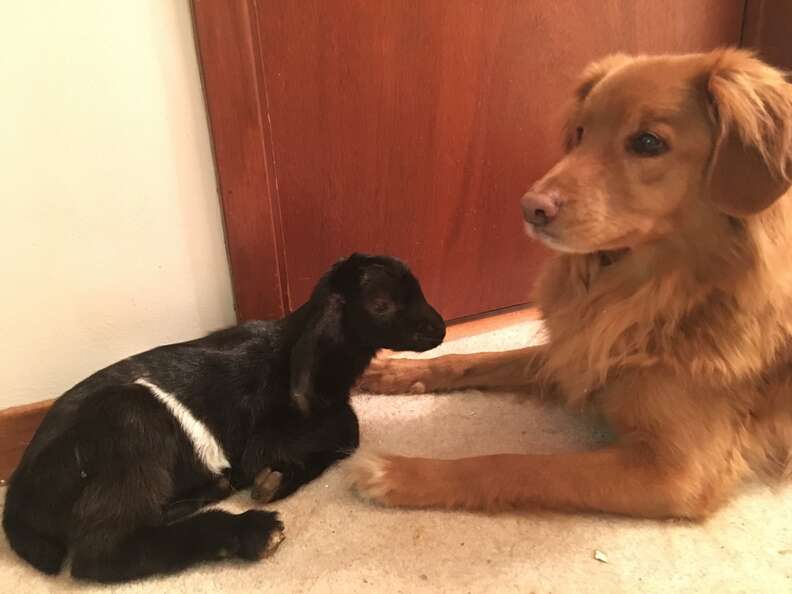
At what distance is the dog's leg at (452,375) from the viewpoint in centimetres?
189

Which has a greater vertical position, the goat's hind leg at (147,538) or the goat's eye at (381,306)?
the goat's eye at (381,306)

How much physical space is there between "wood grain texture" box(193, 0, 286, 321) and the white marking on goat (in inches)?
18.7

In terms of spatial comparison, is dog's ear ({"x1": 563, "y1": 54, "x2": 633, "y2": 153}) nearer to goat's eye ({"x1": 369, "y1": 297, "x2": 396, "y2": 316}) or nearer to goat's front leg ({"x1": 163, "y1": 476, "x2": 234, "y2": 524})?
goat's eye ({"x1": 369, "y1": 297, "x2": 396, "y2": 316})

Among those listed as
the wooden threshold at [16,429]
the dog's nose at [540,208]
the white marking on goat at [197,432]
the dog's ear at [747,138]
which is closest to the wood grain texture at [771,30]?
the dog's ear at [747,138]

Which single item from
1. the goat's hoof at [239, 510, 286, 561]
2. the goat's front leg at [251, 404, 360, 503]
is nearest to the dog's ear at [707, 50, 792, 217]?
the goat's front leg at [251, 404, 360, 503]

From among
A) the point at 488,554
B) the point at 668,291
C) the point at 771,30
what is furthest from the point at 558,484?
the point at 771,30

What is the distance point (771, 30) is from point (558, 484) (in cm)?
182

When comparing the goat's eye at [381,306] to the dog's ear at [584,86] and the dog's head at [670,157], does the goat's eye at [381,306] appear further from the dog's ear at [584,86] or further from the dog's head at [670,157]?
the dog's ear at [584,86]

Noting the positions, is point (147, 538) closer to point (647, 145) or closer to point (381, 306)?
point (381, 306)

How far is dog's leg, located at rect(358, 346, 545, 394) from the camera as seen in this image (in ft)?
6.21

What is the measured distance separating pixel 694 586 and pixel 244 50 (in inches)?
59.0

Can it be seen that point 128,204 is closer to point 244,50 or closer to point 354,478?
point 244,50

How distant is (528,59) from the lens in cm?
199

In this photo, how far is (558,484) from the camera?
141 cm
